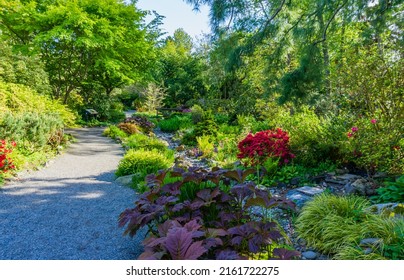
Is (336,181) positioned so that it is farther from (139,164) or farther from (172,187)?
(139,164)

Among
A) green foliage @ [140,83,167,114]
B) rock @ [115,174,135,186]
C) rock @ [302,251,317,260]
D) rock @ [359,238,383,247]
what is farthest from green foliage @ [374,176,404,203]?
green foliage @ [140,83,167,114]

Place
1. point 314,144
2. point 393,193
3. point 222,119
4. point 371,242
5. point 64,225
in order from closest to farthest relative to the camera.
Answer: point 371,242, point 64,225, point 393,193, point 314,144, point 222,119

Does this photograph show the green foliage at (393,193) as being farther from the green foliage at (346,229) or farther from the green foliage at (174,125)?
the green foliage at (174,125)

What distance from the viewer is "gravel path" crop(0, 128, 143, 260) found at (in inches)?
93.9

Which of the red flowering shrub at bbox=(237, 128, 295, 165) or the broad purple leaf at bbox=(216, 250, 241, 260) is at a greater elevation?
the red flowering shrub at bbox=(237, 128, 295, 165)

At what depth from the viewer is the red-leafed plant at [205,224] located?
1.68m

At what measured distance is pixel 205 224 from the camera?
2320 mm

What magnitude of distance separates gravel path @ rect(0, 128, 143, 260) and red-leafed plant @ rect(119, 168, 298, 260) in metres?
0.49

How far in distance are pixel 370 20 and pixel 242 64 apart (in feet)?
6.40

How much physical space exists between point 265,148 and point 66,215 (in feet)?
11.2

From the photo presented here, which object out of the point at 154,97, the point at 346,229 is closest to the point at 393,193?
the point at 346,229

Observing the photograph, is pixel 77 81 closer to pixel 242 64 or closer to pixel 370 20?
pixel 242 64

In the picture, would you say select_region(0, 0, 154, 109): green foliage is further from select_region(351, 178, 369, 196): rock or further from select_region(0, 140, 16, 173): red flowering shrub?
select_region(351, 178, 369, 196): rock

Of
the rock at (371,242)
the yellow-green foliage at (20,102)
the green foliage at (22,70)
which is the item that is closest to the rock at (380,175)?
the rock at (371,242)
